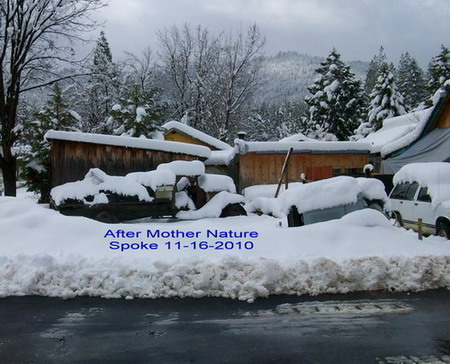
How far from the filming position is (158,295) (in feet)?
20.8

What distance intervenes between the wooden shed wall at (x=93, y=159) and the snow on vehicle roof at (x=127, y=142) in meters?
0.25

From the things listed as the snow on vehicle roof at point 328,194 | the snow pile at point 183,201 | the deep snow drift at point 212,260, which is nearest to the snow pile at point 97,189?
the snow pile at point 183,201

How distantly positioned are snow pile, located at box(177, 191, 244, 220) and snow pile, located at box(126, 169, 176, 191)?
1149 mm

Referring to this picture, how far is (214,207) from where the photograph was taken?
14.2m

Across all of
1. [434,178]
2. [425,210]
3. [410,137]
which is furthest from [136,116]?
[425,210]

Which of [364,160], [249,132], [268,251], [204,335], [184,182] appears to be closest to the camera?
[204,335]

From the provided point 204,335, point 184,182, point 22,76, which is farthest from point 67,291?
point 22,76

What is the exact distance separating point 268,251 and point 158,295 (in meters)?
2.50

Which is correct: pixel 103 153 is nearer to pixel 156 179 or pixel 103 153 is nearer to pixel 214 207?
pixel 156 179

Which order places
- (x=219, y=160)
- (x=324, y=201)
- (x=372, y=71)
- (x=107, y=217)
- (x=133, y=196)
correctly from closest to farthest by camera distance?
(x=324, y=201) → (x=107, y=217) → (x=133, y=196) → (x=219, y=160) → (x=372, y=71)

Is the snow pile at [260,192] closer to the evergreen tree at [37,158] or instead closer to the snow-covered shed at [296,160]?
the snow-covered shed at [296,160]

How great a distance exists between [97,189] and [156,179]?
1.90 meters

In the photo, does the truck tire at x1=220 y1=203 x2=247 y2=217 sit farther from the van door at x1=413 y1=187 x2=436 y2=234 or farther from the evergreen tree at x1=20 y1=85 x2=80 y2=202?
the evergreen tree at x1=20 y1=85 x2=80 y2=202

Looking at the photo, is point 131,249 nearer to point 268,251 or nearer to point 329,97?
point 268,251
